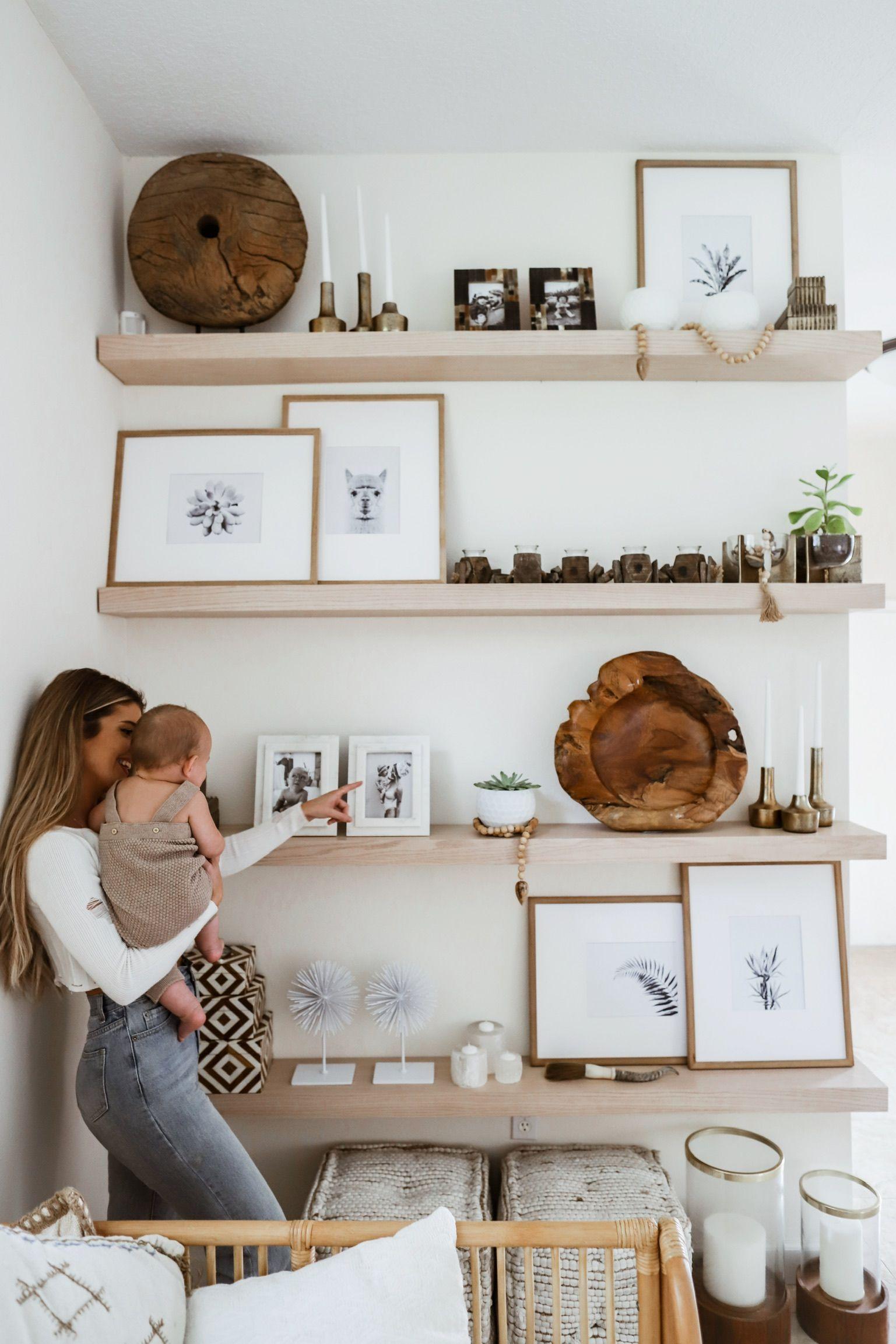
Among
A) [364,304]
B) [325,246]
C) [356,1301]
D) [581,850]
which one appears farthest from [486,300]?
[356,1301]

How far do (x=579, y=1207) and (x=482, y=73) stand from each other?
236 cm

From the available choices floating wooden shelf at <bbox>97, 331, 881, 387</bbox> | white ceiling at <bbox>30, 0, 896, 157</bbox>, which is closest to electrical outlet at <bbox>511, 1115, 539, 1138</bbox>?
floating wooden shelf at <bbox>97, 331, 881, 387</bbox>

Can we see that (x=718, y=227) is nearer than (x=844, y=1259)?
No

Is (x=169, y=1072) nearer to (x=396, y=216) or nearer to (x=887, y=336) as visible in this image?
(x=396, y=216)

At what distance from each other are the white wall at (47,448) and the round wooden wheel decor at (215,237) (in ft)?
0.41

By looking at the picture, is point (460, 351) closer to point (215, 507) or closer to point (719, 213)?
point (215, 507)

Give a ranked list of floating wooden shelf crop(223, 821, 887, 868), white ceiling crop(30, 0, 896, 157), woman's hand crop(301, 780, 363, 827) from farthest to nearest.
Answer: floating wooden shelf crop(223, 821, 887, 868) → woman's hand crop(301, 780, 363, 827) → white ceiling crop(30, 0, 896, 157)

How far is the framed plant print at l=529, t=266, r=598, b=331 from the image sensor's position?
6.67ft

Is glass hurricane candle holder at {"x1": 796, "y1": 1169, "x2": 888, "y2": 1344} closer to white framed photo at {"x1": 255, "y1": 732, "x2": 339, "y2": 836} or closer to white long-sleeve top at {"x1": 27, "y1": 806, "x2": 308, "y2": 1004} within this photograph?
white framed photo at {"x1": 255, "y1": 732, "x2": 339, "y2": 836}

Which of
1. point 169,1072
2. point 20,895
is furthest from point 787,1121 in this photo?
point 20,895

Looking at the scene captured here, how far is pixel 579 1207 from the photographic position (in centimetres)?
180

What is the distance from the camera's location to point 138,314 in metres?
2.03

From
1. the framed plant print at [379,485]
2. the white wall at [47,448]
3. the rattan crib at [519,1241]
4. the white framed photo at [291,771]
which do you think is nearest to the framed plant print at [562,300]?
the framed plant print at [379,485]

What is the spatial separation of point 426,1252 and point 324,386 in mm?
1773
